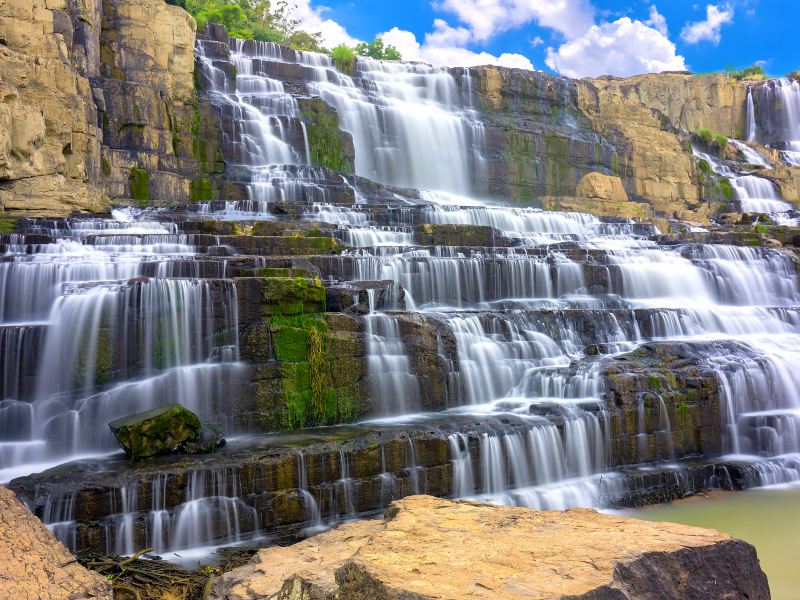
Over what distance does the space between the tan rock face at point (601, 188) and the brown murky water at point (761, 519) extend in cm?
2129

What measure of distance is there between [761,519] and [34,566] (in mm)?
7938

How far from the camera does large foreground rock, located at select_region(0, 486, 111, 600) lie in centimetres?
369

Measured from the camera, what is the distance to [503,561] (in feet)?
11.1

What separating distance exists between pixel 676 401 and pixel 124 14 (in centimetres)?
2006

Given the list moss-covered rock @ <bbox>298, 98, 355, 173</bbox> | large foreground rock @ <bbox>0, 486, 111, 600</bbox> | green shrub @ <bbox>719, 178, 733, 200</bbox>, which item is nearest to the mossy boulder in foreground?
large foreground rock @ <bbox>0, 486, 111, 600</bbox>

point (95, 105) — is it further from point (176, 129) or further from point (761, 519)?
point (761, 519)

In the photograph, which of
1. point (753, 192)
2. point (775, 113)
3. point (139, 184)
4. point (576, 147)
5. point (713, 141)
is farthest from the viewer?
point (775, 113)

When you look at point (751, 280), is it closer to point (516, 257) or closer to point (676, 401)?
point (516, 257)

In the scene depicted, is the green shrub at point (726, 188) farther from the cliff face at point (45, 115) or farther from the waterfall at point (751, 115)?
the cliff face at point (45, 115)

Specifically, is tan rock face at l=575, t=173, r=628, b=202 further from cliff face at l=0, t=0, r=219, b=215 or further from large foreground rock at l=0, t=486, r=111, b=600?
large foreground rock at l=0, t=486, r=111, b=600

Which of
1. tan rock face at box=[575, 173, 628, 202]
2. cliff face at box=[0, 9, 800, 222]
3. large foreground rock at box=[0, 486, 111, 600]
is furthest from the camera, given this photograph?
tan rock face at box=[575, 173, 628, 202]

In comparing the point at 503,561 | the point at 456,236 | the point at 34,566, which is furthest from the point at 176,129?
the point at 503,561

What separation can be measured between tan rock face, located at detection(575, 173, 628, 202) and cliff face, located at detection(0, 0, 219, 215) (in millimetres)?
16583

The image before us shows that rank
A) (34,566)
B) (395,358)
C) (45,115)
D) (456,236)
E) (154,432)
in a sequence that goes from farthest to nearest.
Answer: (45,115) → (456,236) → (395,358) → (154,432) → (34,566)
